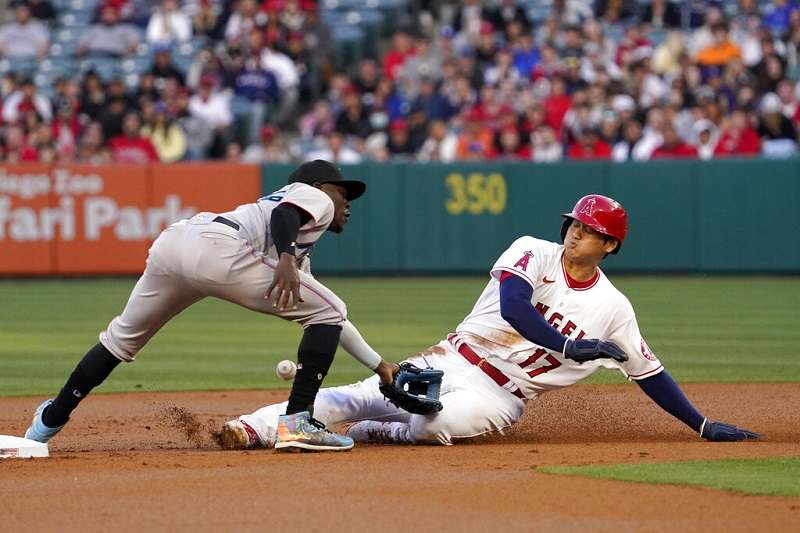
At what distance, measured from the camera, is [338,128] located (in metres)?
19.0

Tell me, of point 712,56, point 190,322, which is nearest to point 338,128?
point 712,56

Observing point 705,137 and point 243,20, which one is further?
point 243,20

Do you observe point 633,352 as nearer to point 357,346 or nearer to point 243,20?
point 357,346

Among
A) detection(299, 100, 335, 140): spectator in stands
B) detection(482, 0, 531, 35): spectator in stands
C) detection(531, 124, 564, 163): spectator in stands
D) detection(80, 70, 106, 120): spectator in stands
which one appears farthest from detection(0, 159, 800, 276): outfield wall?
detection(482, 0, 531, 35): spectator in stands

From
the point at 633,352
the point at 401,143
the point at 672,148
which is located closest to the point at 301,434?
the point at 633,352

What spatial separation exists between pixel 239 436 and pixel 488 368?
3.83ft

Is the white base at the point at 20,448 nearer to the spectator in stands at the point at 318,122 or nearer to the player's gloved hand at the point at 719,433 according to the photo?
the player's gloved hand at the point at 719,433

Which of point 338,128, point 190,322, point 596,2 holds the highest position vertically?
point 596,2

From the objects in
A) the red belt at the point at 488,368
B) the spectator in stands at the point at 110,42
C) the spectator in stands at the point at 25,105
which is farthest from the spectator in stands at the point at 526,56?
the red belt at the point at 488,368

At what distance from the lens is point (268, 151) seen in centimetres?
1867

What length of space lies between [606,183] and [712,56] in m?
2.47

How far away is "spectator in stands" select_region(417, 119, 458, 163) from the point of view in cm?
1825

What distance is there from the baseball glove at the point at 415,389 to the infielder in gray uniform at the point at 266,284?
6 centimetres

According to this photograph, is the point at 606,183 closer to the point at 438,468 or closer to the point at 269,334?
the point at 269,334
